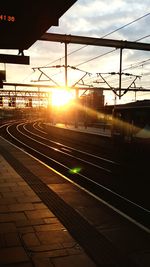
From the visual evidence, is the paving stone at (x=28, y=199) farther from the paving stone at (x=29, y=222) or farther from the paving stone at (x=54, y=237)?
the paving stone at (x=54, y=237)

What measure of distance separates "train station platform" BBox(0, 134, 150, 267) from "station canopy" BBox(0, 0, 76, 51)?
3.82m

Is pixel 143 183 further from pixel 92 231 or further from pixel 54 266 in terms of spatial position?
pixel 54 266

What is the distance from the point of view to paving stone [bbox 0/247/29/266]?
4.51 m

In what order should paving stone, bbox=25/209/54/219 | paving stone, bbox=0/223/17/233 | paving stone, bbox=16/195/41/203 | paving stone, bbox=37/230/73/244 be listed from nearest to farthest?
1. paving stone, bbox=37/230/73/244
2. paving stone, bbox=0/223/17/233
3. paving stone, bbox=25/209/54/219
4. paving stone, bbox=16/195/41/203

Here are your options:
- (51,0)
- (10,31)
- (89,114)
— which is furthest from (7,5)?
(89,114)

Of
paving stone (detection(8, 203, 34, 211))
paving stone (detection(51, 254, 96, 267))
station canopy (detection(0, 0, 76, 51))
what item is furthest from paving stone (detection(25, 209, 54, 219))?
station canopy (detection(0, 0, 76, 51))

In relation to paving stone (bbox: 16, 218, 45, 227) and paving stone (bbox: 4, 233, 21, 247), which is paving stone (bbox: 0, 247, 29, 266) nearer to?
paving stone (bbox: 4, 233, 21, 247)

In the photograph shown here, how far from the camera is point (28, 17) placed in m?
6.94

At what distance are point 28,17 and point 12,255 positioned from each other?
466 cm

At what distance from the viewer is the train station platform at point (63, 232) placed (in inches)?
185

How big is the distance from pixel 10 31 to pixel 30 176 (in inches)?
194

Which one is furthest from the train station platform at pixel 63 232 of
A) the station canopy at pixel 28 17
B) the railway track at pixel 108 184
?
the station canopy at pixel 28 17

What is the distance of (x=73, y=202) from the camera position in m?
8.00

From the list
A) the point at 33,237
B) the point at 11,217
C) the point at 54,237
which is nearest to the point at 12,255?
the point at 33,237
